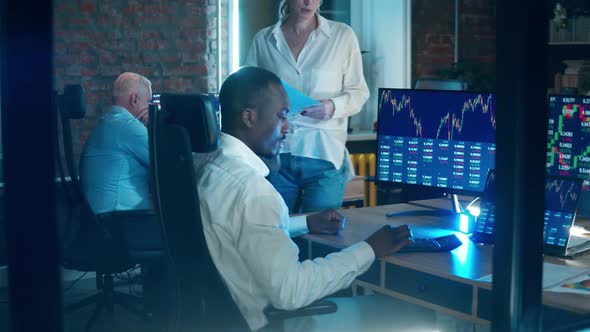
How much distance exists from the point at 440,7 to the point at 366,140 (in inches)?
46.4

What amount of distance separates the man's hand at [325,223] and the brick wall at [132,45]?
239 centimetres

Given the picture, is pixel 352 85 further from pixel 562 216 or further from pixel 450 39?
pixel 450 39

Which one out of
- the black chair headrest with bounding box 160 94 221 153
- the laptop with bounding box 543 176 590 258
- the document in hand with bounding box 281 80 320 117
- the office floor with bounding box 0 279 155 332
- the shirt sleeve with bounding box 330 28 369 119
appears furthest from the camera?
the office floor with bounding box 0 279 155 332

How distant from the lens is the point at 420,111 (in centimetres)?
257

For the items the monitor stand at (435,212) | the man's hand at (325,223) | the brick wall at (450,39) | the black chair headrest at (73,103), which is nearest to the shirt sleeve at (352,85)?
the monitor stand at (435,212)

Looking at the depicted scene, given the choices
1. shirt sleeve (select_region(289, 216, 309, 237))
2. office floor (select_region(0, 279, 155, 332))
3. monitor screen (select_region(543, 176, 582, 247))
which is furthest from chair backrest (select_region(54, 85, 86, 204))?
monitor screen (select_region(543, 176, 582, 247))

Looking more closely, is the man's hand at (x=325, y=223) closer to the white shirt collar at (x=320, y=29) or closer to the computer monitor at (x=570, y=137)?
the computer monitor at (x=570, y=137)

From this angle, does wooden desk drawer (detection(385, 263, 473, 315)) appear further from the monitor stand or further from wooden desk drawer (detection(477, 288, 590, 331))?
the monitor stand

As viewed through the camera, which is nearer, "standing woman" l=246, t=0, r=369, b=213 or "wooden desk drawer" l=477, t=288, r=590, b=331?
"wooden desk drawer" l=477, t=288, r=590, b=331

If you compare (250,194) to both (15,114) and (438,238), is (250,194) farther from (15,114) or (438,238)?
(15,114)

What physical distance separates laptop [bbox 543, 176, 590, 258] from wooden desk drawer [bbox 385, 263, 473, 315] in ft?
1.07

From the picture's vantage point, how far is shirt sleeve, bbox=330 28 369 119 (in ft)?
10.3

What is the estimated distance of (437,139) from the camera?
254cm

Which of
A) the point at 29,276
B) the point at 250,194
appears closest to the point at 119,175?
the point at 250,194
